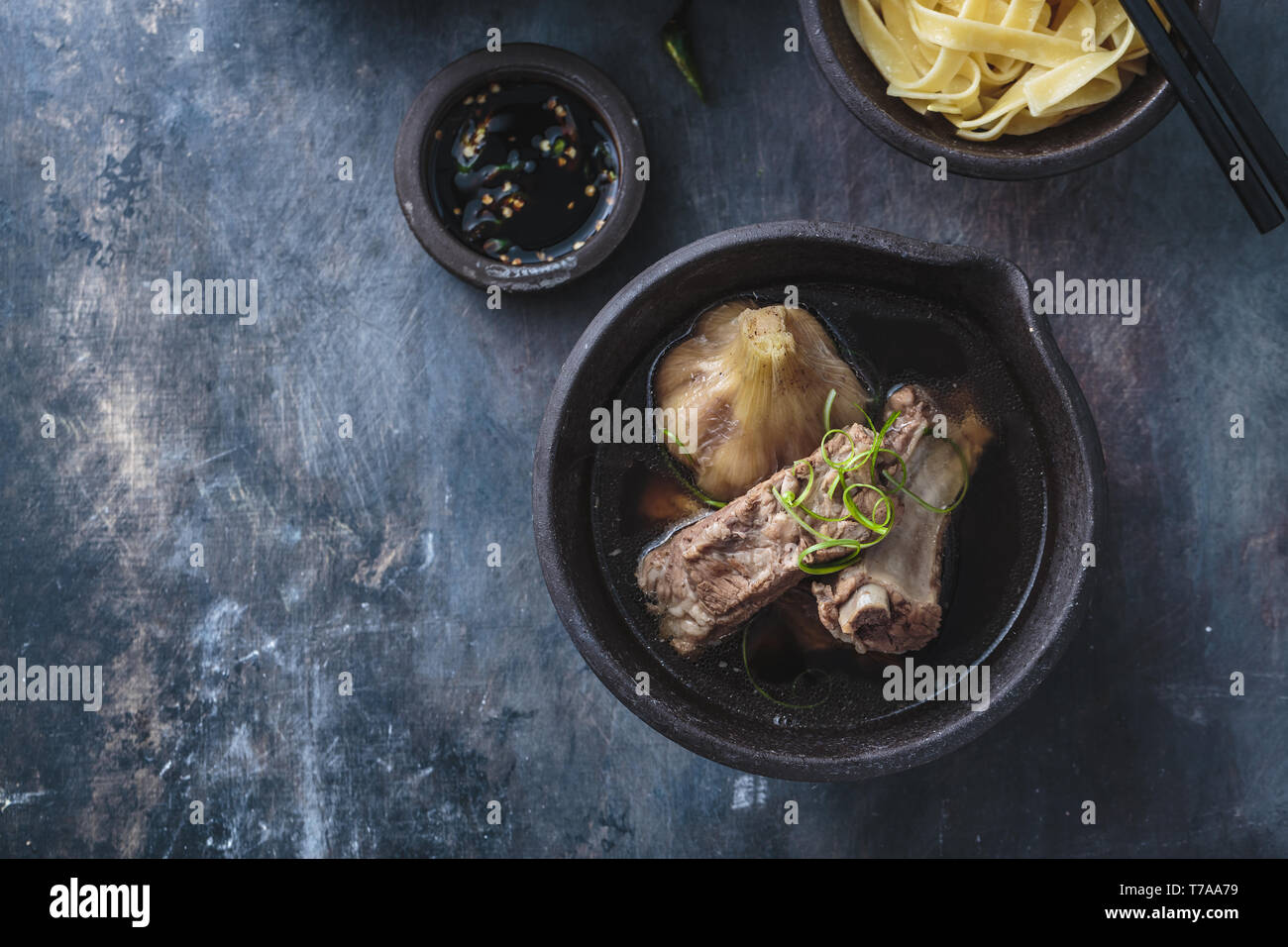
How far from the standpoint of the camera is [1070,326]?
2459mm

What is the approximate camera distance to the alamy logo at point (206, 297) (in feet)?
8.27

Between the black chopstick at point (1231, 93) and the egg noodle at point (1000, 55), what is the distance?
Result: 98mm

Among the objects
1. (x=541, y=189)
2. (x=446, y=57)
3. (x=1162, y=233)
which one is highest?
(x=446, y=57)

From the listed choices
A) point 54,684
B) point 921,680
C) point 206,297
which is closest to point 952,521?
point 921,680

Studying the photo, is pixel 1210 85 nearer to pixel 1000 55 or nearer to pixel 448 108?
pixel 1000 55

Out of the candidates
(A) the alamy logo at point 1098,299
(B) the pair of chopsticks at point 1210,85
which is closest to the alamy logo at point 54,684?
(A) the alamy logo at point 1098,299

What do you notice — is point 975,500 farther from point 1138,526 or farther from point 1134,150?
point 1134,150

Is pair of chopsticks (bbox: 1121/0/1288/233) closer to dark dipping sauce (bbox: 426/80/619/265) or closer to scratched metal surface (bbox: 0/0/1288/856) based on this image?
scratched metal surface (bbox: 0/0/1288/856)

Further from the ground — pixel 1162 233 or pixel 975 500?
pixel 1162 233

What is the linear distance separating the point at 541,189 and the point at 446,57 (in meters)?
0.42

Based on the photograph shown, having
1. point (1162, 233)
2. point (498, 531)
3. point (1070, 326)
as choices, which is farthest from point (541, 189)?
point (1162, 233)

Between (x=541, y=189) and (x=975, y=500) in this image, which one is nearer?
(x=975, y=500)

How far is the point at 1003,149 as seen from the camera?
7.13 feet
